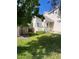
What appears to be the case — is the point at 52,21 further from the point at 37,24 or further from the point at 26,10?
the point at 26,10

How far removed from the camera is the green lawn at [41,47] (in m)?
1.74

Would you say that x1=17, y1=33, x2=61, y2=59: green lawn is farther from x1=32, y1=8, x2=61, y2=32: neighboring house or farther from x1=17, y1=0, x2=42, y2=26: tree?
x1=17, y1=0, x2=42, y2=26: tree

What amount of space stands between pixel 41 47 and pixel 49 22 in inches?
8.8


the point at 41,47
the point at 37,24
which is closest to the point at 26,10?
the point at 37,24

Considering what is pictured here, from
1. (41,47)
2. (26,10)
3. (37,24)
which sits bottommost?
(41,47)

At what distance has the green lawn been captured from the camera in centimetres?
174

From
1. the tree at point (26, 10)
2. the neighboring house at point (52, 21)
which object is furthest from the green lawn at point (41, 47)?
the tree at point (26, 10)

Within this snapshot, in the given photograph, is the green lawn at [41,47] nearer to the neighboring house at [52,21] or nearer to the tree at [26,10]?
the neighboring house at [52,21]

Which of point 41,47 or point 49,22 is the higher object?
point 49,22

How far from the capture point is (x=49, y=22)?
5.80ft

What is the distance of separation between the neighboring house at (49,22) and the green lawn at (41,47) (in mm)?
52

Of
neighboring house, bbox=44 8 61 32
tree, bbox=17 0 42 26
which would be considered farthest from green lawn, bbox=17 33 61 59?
tree, bbox=17 0 42 26

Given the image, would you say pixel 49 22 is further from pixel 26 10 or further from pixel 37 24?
pixel 26 10
